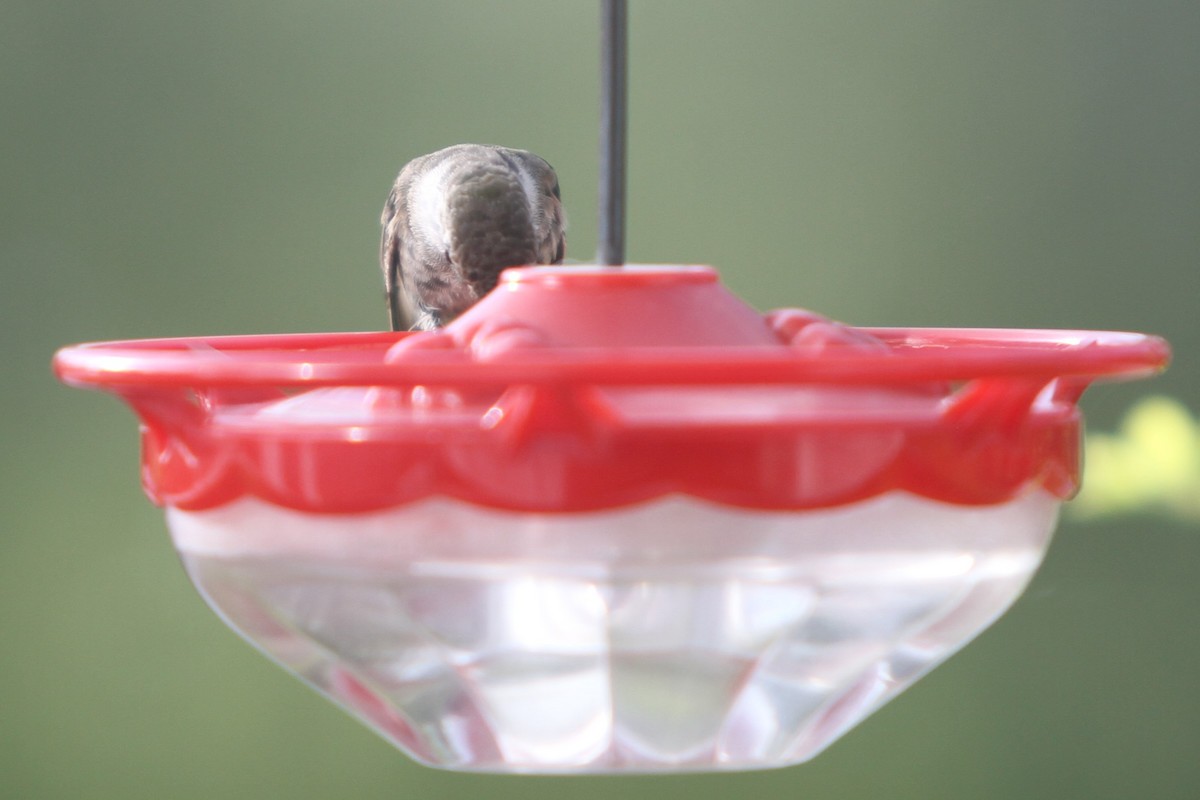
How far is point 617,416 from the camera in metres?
0.37

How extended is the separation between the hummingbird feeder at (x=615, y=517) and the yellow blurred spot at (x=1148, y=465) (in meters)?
2.28

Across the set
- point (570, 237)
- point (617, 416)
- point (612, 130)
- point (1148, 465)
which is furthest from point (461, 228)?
point (1148, 465)

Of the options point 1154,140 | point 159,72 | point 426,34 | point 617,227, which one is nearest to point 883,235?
point 1154,140

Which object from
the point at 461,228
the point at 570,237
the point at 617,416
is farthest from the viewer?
the point at 570,237

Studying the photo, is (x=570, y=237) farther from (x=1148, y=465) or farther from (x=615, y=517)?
(x=615, y=517)

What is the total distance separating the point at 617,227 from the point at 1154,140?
7.74ft

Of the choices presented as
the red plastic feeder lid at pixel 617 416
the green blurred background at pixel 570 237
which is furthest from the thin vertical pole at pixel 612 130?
the green blurred background at pixel 570 237

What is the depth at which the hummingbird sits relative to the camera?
1730mm

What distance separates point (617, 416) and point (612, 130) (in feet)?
0.56

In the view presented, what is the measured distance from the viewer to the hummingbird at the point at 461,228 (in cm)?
173

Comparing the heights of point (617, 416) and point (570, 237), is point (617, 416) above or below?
above

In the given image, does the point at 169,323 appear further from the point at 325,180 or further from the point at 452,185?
the point at 452,185

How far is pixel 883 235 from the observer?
8.72ft

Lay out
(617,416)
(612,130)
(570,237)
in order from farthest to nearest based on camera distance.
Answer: (570,237)
(612,130)
(617,416)
